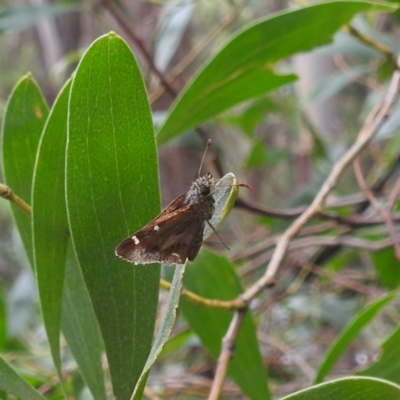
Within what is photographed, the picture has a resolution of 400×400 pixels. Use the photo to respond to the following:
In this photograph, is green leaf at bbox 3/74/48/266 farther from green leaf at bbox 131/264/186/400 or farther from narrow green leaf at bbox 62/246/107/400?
green leaf at bbox 131/264/186/400

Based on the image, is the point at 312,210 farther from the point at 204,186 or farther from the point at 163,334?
the point at 163,334

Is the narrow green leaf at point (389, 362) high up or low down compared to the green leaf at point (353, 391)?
down

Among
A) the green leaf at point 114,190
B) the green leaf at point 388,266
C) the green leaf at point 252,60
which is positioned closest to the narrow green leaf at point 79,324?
the green leaf at point 114,190

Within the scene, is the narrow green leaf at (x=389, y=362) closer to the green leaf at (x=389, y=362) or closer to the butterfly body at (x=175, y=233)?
the green leaf at (x=389, y=362)

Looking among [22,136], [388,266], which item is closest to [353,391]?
[22,136]

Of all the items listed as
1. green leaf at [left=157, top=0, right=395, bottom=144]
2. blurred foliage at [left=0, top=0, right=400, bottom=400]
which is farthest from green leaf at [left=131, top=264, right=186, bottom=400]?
green leaf at [left=157, top=0, right=395, bottom=144]

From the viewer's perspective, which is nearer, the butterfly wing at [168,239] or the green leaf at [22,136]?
the butterfly wing at [168,239]
